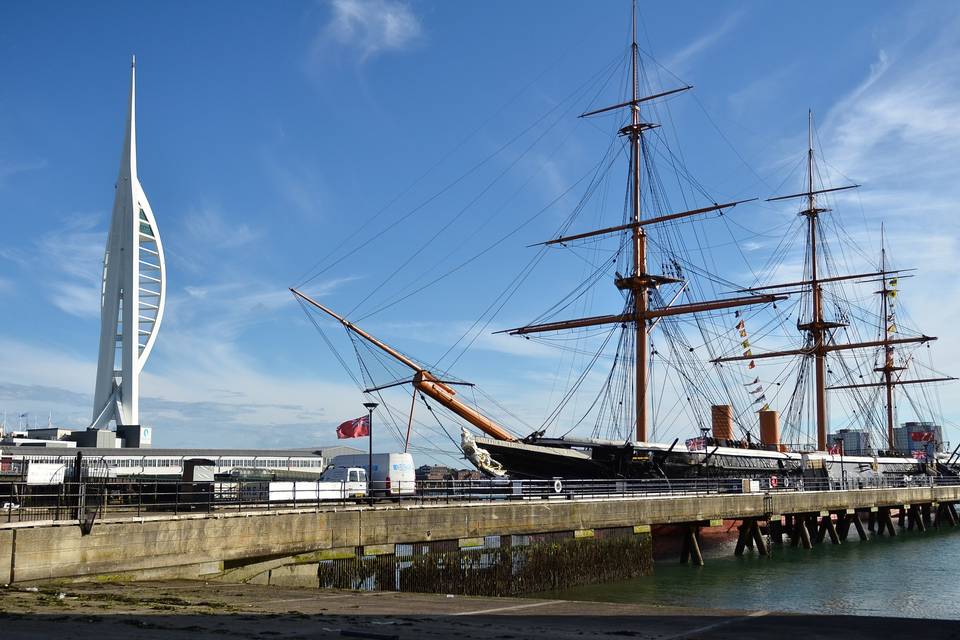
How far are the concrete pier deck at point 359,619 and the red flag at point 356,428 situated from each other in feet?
64.4

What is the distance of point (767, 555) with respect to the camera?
1722 inches

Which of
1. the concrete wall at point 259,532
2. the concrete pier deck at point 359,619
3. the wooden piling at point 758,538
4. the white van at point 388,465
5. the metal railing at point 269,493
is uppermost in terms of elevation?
the white van at point 388,465

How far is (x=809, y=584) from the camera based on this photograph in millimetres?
34875

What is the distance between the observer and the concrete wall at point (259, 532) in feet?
58.6

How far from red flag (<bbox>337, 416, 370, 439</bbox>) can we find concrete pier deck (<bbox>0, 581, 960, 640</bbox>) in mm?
19634

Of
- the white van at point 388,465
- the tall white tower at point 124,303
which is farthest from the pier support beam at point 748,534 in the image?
the tall white tower at point 124,303

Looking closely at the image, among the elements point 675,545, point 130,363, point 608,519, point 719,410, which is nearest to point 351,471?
point 608,519

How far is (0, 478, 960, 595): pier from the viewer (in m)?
18.6

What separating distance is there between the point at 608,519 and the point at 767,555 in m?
14.8

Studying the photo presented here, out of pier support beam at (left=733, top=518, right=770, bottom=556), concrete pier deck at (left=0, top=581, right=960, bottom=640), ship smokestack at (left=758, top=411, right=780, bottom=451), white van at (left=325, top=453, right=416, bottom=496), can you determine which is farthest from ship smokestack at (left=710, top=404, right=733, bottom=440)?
concrete pier deck at (left=0, top=581, right=960, bottom=640)

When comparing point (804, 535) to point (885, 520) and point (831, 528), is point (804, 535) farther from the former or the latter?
point (885, 520)

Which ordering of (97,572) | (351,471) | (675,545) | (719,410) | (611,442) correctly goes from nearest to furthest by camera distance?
(97,572) < (351,471) < (675,545) < (611,442) < (719,410)

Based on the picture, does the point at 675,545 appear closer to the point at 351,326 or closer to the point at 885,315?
the point at 351,326

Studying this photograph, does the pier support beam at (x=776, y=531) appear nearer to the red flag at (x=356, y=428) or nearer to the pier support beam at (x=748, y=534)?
the pier support beam at (x=748, y=534)
